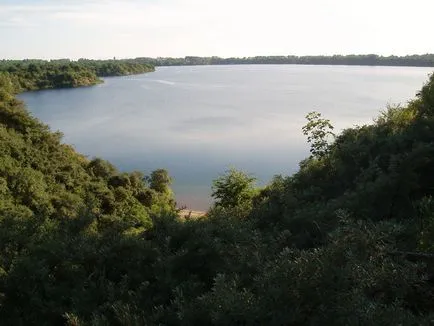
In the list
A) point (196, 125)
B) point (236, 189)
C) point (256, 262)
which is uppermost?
point (256, 262)

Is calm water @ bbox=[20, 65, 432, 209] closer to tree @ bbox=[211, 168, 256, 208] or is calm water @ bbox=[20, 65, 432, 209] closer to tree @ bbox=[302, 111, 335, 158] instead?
tree @ bbox=[211, 168, 256, 208]

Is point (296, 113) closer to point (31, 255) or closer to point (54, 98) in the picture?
point (54, 98)

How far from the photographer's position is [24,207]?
1686 cm

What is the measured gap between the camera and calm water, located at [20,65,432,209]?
113ft

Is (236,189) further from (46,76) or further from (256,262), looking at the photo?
(46,76)

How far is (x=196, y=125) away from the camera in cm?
4966

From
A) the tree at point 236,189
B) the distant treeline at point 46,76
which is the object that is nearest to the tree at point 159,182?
the tree at point 236,189

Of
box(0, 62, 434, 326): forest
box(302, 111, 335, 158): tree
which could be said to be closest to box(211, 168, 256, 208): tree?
box(302, 111, 335, 158): tree

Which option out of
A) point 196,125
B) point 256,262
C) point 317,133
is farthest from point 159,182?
point 196,125

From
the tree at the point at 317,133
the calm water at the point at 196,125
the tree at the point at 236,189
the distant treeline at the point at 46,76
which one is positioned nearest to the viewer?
the tree at the point at 317,133

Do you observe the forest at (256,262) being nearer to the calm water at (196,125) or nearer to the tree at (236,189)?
the tree at (236,189)

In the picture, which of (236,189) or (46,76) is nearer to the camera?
(236,189)

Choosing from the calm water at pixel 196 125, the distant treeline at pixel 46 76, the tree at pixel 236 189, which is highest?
the distant treeline at pixel 46 76

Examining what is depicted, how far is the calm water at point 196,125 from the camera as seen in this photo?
34531 millimetres
